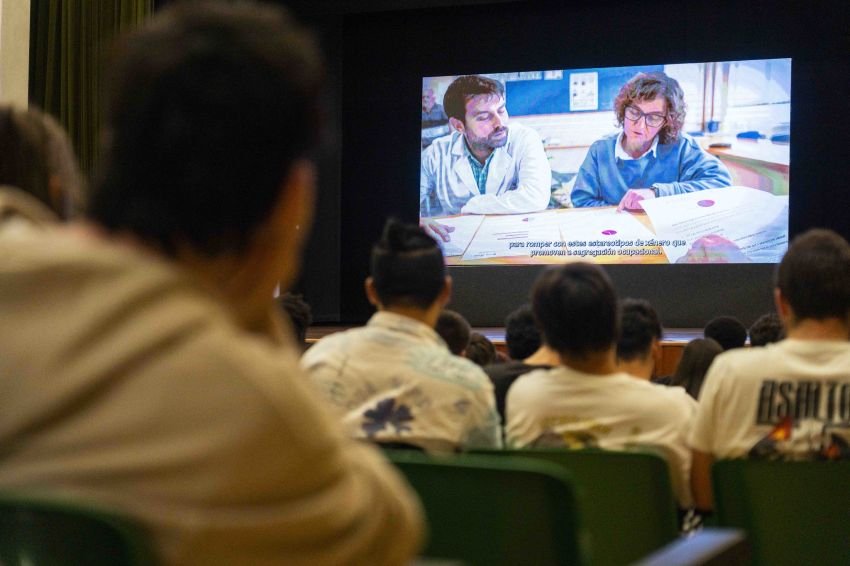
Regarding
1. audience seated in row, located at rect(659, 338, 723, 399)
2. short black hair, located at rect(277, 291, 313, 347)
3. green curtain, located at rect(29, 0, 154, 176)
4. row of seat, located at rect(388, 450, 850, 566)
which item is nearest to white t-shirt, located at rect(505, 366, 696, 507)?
row of seat, located at rect(388, 450, 850, 566)

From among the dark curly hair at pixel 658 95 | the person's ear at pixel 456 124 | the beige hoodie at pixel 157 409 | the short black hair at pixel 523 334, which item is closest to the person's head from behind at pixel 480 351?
the short black hair at pixel 523 334

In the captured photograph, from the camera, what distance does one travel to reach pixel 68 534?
1.80 ft

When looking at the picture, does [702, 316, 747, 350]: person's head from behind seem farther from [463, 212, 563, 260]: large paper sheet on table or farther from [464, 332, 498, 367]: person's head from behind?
[463, 212, 563, 260]: large paper sheet on table

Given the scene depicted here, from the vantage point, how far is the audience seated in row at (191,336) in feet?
1.47

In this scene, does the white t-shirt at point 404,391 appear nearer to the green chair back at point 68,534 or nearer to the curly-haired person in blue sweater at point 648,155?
the green chair back at point 68,534

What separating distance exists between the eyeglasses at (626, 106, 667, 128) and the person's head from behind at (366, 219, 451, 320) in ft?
21.7

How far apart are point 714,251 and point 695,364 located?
17.7 ft

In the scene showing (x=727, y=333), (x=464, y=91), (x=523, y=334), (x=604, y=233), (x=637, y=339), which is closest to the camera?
(x=637, y=339)

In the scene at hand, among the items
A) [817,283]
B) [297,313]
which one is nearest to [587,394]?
[817,283]

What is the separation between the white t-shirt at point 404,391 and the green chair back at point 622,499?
0.35m

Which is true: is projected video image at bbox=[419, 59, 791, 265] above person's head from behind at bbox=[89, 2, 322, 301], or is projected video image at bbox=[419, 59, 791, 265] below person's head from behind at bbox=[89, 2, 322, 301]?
above

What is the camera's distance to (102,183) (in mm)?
537

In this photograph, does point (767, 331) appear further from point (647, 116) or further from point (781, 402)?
point (647, 116)

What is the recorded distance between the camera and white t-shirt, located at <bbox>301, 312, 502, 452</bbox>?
1787mm
